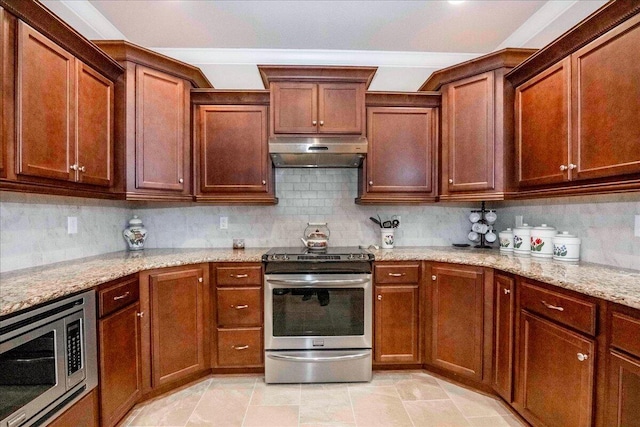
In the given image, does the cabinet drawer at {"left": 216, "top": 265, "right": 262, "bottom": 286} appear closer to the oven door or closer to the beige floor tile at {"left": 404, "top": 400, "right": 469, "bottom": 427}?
the oven door

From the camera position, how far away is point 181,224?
292 centimetres

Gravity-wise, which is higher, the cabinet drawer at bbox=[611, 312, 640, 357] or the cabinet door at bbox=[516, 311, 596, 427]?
the cabinet drawer at bbox=[611, 312, 640, 357]

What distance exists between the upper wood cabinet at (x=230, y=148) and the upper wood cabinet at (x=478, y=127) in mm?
1472

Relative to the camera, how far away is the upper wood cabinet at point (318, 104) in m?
A: 2.53

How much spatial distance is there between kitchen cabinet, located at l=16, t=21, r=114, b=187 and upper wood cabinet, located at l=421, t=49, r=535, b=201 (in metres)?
2.46

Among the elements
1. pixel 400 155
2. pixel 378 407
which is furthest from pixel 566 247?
pixel 378 407

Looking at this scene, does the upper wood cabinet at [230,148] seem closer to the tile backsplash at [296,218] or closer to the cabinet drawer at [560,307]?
the tile backsplash at [296,218]

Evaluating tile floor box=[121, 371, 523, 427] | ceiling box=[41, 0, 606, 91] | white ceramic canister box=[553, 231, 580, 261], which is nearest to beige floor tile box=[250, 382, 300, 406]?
tile floor box=[121, 371, 523, 427]

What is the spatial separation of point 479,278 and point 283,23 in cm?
242

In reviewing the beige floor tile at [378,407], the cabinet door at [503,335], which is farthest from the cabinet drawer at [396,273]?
the beige floor tile at [378,407]

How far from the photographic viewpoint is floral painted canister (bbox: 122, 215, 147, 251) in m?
2.66

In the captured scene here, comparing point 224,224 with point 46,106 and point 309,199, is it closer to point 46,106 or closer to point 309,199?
point 309,199

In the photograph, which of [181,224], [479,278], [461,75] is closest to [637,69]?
[461,75]

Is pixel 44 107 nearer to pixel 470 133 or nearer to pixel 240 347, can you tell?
pixel 240 347
